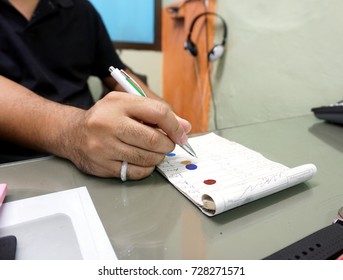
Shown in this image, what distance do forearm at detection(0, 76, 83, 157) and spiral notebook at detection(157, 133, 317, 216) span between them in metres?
0.17

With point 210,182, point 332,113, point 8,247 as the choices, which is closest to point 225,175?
point 210,182

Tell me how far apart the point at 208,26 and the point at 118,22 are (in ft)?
2.05

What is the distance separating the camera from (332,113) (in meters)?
0.63

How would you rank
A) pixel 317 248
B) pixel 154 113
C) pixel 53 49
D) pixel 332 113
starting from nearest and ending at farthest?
pixel 317 248 < pixel 154 113 < pixel 332 113 < pixel 53 49

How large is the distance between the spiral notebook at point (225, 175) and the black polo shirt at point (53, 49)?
0.42 m

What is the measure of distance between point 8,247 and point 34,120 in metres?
0.25

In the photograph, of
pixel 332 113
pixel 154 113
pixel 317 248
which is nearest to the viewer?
pixel 317 248

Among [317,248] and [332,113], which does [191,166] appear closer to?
[317,248]

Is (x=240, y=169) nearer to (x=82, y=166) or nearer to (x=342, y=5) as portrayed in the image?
(x=82, y=166)

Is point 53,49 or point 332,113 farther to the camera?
point 53,49

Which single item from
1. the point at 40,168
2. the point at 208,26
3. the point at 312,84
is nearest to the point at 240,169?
the point at 40,168

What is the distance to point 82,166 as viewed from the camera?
0.40 meters

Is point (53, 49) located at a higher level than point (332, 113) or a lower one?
higher

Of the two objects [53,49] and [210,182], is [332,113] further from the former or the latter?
[53,49]
